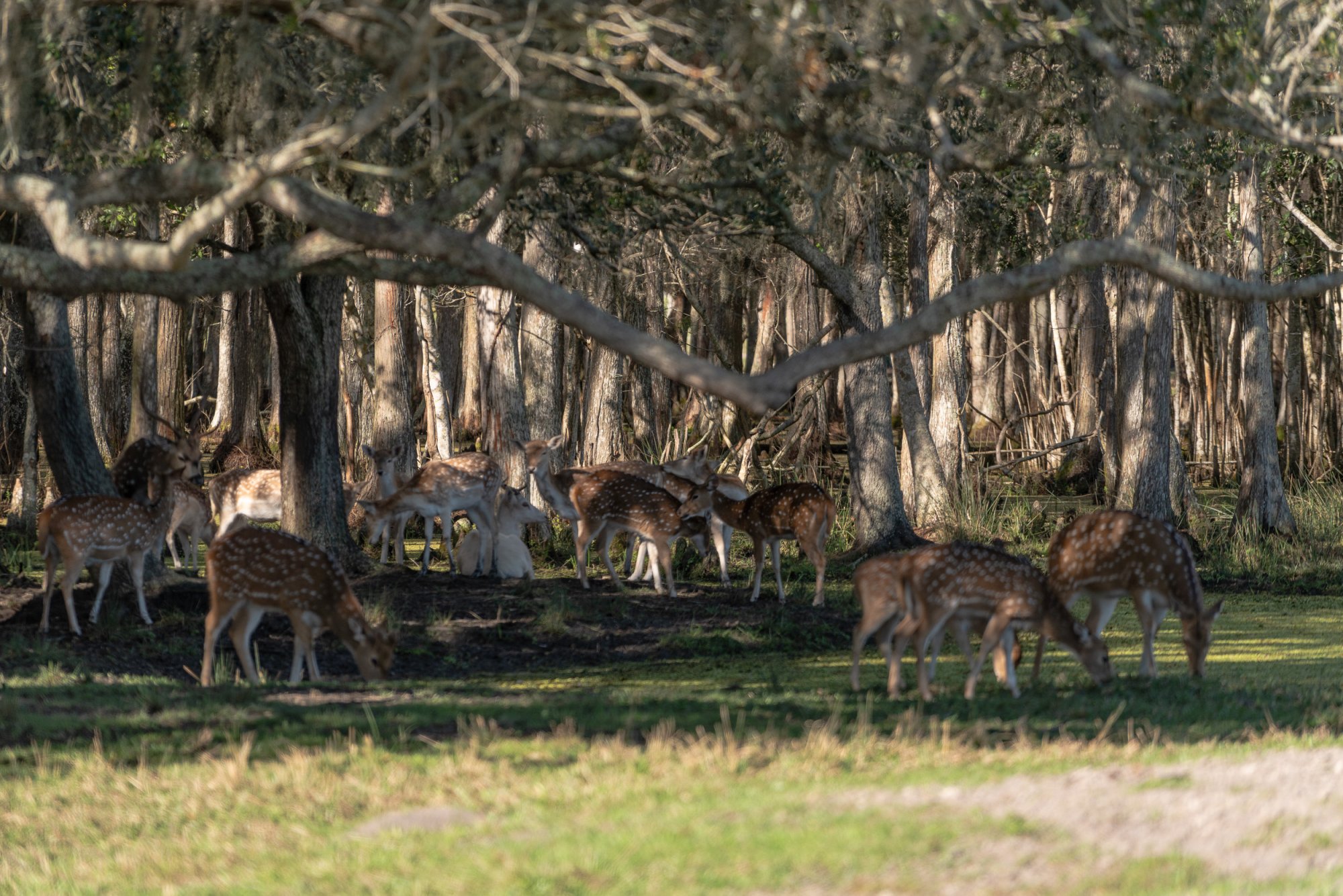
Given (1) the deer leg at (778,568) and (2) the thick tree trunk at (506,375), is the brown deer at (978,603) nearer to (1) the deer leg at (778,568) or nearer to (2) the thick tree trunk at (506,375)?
(1) the deer leg at (778,568)

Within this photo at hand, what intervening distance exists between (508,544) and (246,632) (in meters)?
5.75

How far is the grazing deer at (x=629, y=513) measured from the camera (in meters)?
14.4

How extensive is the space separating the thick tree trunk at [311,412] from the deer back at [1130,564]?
269 inches

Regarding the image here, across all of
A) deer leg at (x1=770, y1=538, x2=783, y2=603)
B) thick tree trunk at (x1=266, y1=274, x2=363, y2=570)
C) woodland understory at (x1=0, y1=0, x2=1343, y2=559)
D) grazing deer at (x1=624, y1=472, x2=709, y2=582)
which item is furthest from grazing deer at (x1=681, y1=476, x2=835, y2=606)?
thick tree trunk at (x1=266, y1=274, x2=363, y2=570)

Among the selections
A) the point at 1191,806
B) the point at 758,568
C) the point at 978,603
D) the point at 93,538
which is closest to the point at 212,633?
the point at 93,538

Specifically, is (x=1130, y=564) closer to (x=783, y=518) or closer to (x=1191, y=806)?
(x=1191, y=806)

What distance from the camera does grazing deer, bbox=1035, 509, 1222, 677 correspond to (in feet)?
33.3

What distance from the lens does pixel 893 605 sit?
942 cm

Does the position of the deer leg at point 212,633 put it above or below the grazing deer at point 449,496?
below

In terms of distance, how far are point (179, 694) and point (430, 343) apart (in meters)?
12.1

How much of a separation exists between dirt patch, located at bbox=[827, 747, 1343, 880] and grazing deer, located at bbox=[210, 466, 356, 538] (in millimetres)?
10843

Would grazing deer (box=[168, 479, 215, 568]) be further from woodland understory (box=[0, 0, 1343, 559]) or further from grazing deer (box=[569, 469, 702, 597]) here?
grazing deer (box=[569, 469, 702, 597])

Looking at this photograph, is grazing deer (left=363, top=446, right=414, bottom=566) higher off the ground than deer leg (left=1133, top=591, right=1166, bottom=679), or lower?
higher

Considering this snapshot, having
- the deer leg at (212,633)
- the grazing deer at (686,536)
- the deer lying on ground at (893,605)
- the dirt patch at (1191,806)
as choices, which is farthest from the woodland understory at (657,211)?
the grazing deer at (686,536)
